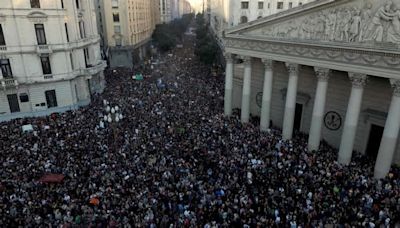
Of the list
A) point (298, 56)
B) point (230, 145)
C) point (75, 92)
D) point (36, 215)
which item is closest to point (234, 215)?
point (230, 145)

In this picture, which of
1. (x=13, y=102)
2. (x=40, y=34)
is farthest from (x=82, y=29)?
(x=13, y=102)

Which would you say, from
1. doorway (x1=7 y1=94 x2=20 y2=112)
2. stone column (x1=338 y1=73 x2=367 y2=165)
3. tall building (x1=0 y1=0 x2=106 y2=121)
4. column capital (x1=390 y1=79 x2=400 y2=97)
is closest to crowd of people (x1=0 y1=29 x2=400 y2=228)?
stone column (x1=338 y1=73 x2=367 y2=165)

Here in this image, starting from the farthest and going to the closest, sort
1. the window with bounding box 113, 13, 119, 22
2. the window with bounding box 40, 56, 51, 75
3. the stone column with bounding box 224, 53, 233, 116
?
the window with bounding box 113, 13, 119, 22 → the window with bounding box 40, 56, 51, 75 → the stone column with bounding box 224, 53, 233, 116

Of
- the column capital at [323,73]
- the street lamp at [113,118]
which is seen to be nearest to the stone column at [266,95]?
the column capital at [323,73]

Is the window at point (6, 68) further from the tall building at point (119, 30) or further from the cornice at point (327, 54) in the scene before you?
the tall building at point (119, 30)

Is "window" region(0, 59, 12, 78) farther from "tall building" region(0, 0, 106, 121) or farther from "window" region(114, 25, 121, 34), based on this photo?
"window" region(114, 25, 121, 34)

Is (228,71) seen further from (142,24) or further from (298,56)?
(142,24)

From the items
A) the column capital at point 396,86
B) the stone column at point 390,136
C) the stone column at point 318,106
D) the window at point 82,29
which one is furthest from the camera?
the window at point 82,29
